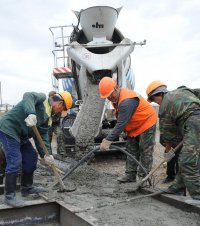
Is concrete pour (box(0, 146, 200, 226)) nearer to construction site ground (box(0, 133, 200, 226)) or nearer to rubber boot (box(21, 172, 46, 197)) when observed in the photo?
construction site ground (box(0, 133, 200, 226))

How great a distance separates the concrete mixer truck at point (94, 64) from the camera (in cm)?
713

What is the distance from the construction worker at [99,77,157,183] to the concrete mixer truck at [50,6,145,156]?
1950 mm

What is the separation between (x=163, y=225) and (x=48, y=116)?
1.91 metres

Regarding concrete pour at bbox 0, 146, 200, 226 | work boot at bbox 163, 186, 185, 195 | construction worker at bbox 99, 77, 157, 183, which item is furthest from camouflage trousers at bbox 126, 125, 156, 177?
work boot at bbox 163, 186, 185, 195

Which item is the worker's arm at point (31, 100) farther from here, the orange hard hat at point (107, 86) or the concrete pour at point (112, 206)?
the concrete pour at point (112, 206)

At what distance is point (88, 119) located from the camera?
291 inches

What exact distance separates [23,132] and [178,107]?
182 cm

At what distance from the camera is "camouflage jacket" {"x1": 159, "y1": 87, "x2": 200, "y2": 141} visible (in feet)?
12.3

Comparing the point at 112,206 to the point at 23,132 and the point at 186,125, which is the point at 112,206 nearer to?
the point at 186,125

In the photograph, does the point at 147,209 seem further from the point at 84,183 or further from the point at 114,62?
the point at 114,62

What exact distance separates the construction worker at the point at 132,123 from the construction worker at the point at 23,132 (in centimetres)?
71

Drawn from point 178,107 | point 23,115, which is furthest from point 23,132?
point 178,107

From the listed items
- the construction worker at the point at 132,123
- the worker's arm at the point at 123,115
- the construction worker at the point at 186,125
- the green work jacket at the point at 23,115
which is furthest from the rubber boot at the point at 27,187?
the construction worker at the point at 186,125

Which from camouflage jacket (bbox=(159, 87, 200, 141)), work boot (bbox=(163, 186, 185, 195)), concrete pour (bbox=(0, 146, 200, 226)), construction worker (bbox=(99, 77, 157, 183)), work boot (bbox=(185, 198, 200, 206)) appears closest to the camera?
concrete pour (bbox=(0, 146, 200, 226))
